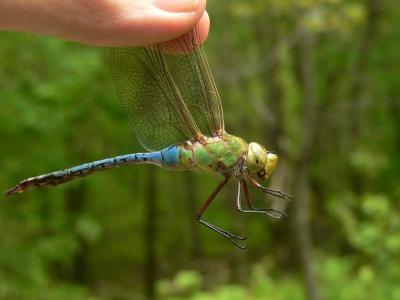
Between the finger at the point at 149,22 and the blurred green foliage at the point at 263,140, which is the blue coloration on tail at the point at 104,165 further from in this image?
the blurred green foliage at the point at 263,140

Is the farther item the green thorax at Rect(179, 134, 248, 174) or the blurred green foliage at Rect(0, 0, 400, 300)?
the blurred green foliage at Rect(0, 0, 400, 300)

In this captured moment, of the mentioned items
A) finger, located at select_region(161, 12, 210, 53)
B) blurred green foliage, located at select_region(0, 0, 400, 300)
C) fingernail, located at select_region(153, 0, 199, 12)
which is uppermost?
fingernail, located at select_region(153, 0, 199, 12)

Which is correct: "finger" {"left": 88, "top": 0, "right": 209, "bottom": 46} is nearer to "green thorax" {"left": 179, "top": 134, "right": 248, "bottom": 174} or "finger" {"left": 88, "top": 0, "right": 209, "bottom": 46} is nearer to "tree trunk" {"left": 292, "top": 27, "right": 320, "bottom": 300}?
"green thorax" {"left": 179, "top": 134, "right": 248, "bottom": 174}

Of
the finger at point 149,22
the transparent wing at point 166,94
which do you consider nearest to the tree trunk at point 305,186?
the transparent wing at point 166,94

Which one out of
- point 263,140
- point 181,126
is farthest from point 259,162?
point 263,140

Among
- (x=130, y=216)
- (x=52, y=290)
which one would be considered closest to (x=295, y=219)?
(x=52, y=290)

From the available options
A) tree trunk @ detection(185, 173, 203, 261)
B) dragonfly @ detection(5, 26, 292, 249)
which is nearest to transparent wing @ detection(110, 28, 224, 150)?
dragonfly @ detection(5, 26, 292, 249)
